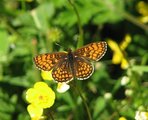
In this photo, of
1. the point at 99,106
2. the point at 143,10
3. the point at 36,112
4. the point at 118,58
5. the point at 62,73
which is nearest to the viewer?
the point at 62,73

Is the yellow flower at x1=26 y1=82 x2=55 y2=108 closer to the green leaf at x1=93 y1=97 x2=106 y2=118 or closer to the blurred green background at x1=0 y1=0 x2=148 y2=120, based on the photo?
the blurred green background at x1=0 y1=0 x2=148 y2=120

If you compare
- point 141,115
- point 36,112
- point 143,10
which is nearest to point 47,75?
point 36,112

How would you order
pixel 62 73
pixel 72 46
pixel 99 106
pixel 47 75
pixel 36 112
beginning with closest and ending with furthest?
pixel 62 73 → pixel 36 112 → pixel 47 75 → pixel 99 106 → pixel 72 46

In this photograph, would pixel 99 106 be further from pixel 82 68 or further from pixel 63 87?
pixel 82 68

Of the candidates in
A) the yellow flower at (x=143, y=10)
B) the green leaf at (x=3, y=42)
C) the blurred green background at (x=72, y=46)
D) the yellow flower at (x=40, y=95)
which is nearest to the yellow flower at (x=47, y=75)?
the yellow flower at (x=40, y=95)

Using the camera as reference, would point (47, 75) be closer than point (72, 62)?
No

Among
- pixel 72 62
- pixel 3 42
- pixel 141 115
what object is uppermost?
pixel 72 62

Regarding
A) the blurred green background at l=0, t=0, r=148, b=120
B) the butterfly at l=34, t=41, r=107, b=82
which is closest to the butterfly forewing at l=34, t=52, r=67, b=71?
the butterfly at l=34, t=41, r=107, b=82
